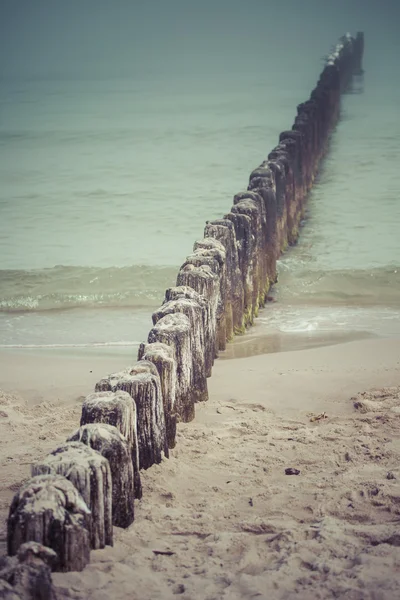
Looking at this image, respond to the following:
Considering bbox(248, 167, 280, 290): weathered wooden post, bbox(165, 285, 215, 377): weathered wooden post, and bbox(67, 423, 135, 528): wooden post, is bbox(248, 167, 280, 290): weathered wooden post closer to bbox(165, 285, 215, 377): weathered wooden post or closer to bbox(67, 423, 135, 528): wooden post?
bbox(165, 285, 215, 377): weathered wooden post

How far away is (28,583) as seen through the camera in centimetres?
292

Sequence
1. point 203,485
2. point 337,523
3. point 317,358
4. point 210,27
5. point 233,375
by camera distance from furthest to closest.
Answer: point 210,27, point 317,358, point 233,375, point 203,485, point 337,523

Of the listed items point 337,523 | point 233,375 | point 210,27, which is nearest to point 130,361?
point 233,375

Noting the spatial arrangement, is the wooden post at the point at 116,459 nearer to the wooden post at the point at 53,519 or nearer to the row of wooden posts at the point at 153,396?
the row of wooden posts at the point at 153,396

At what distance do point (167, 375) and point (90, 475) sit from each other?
127 centimetres

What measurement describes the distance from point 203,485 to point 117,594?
1.10 metres

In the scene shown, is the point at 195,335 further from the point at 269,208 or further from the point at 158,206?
the point at 158,206

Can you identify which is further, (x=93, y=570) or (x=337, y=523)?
(x=337, y=523)

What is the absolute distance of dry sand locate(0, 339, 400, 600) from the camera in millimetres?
3332

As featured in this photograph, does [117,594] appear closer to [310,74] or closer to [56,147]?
[56,147]

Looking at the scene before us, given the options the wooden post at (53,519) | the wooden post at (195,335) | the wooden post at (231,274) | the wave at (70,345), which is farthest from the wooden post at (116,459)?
the wave at (70,345)

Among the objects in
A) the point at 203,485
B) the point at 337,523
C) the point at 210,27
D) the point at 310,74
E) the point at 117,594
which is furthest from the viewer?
the point at 210,27

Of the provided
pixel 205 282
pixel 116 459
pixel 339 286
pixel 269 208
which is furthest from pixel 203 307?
pixel 339 286

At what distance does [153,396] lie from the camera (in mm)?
4180
